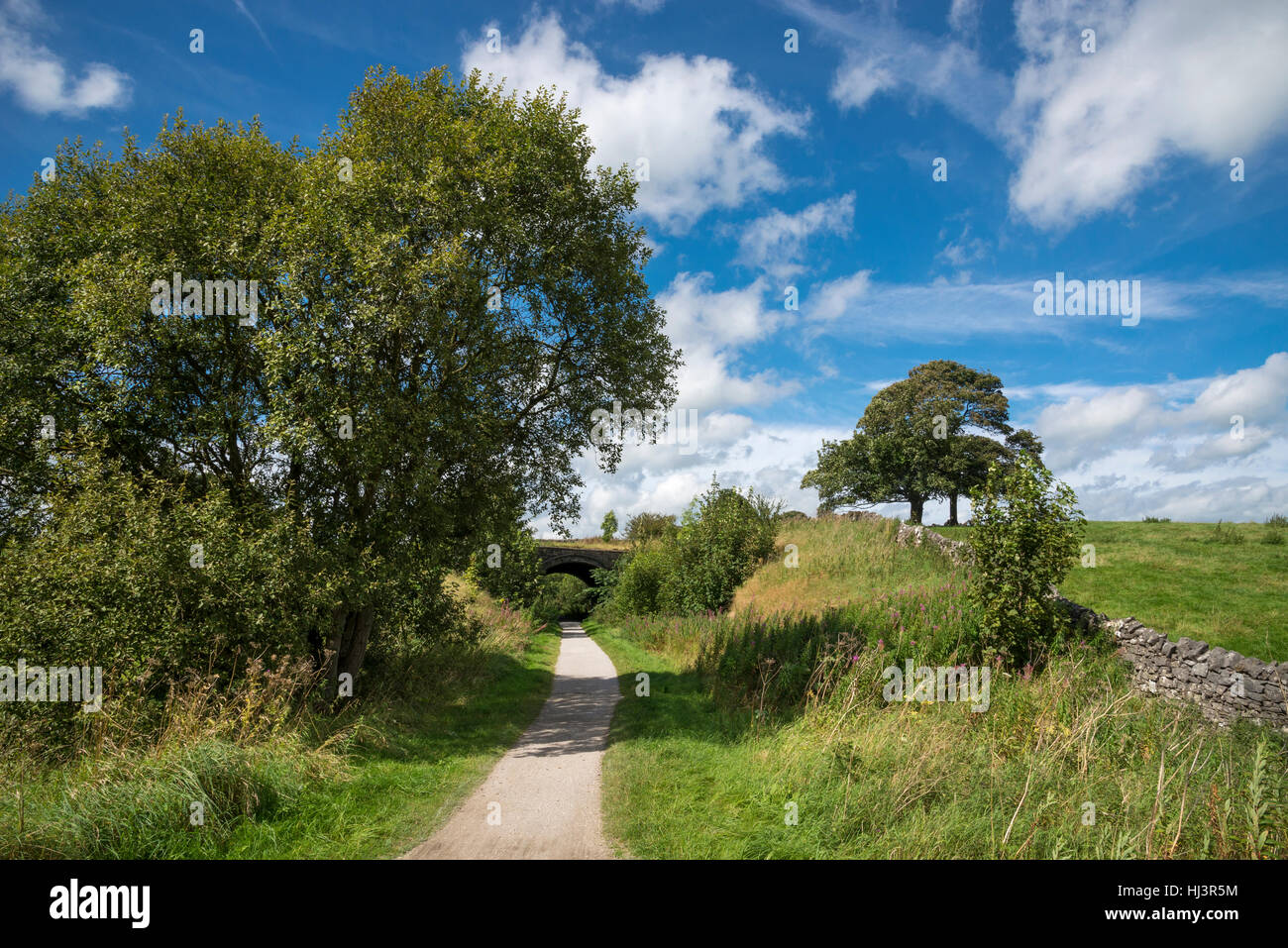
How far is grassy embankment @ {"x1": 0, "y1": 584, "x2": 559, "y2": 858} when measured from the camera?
5695mm

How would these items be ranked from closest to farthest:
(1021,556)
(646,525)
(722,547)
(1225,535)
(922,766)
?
1. (922,766)
2. (1021,556)
3. (1225,535)
4. (722,547)
5. (646,525)

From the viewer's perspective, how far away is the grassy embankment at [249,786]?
5.70m

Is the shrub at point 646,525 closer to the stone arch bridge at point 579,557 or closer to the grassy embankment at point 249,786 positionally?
the stone arch bridge at point 579,557

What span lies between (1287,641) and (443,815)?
51.3ft

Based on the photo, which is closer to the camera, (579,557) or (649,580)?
(649,580)

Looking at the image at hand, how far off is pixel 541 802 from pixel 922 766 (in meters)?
4.77

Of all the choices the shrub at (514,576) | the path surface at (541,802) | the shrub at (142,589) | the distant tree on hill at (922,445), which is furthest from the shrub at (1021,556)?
the distant tree on hill at (922,445)

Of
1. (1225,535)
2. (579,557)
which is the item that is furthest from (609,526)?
(1225,535)

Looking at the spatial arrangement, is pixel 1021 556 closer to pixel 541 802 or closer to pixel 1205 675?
pixel 1205 675

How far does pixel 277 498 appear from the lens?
452 inches

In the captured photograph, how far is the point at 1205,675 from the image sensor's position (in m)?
10.9

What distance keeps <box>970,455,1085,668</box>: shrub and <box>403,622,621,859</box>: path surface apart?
820cm
